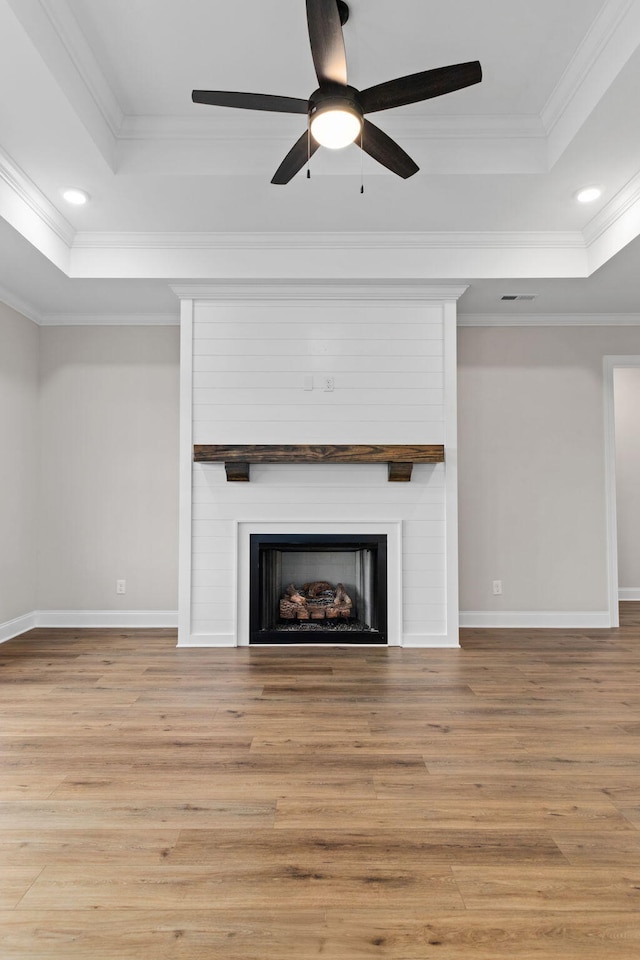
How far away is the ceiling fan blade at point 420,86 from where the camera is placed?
2.12 m

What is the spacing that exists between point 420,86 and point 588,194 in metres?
1.72

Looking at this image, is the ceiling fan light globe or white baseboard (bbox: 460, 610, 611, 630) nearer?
the ceiling fan light globe

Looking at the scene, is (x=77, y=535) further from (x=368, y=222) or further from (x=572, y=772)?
(x=572, y=772)

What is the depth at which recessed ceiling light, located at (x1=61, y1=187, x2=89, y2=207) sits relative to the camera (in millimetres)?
3400

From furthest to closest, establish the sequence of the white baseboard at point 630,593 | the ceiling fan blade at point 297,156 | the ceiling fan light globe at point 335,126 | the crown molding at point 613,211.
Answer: the white baseboard at point 630,593 < the crown molding at point 613,211 < the ceiling fan blade at point 297,156 < the ceiling fan light globe at point 335,126

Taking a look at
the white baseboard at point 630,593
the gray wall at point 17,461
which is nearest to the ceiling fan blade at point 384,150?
the gray wall at point 17,461

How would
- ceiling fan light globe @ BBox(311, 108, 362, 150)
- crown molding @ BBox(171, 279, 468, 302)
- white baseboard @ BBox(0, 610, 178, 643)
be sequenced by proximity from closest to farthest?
ceiling fan light globe @ BBox(311, 108, 362, 150) → crown molding @ BBox(171, 279, 468, 302) → white baseboard @ BBox(0, 610, 178, 643)

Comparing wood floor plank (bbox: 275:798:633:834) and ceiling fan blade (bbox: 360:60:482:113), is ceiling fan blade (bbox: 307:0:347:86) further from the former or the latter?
wood floor plank (bbox: 275:798:633:834)

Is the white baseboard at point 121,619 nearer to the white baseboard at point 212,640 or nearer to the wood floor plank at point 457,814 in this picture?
the white baseboard at point 212,640

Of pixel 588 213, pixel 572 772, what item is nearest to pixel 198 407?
pixel 588 213

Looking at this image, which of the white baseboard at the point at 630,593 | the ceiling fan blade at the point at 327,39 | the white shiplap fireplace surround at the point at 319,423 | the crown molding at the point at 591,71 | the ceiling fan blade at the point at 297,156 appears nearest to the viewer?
the ceiling fan blade at the point at 327,39

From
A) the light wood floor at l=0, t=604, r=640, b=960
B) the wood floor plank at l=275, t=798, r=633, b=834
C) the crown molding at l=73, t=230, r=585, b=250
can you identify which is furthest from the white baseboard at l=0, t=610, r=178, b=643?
the wood floor plank at l=275, t=798, r=633, b=834

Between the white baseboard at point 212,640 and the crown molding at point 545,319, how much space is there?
305 cm

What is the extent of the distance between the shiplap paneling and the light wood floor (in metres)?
0.98
